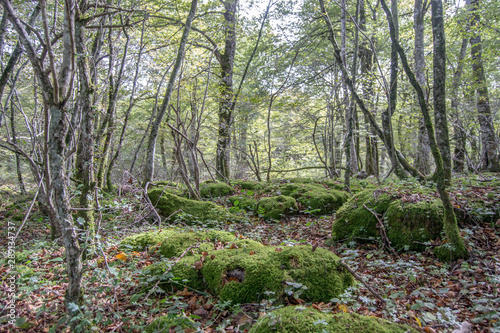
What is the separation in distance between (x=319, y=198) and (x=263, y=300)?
15.1ft

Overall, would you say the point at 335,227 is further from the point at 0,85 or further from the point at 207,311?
the point at 0,85

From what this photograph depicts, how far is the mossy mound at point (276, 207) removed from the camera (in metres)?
6.40

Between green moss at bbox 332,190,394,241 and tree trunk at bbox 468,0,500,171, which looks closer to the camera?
green moss at bbox 332,190,394,241

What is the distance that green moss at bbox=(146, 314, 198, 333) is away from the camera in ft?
7.50

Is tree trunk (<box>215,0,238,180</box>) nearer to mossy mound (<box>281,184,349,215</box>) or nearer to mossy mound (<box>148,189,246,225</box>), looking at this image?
mossy mound (<box>281,184,349,215</box>)

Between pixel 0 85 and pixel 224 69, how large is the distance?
24.2ft

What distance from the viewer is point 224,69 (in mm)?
10836

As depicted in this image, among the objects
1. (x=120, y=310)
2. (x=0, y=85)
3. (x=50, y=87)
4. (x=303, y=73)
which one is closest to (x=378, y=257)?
(x=120, y=310)

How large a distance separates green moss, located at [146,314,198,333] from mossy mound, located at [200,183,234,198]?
5.41 m

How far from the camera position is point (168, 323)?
2.38 metres

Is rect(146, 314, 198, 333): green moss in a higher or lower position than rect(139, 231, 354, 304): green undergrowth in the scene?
lower

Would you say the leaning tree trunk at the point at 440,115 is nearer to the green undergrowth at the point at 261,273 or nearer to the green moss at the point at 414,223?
the green moss at the point at 414,223

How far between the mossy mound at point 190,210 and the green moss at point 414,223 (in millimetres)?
3084

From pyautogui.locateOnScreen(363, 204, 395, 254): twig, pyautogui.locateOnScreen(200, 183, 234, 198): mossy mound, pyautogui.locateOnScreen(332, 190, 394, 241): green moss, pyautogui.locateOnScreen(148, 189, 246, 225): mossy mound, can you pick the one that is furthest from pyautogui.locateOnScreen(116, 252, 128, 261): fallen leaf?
pyautogui.locateOnScreen(200, 183, 234, 198): mossy mound
